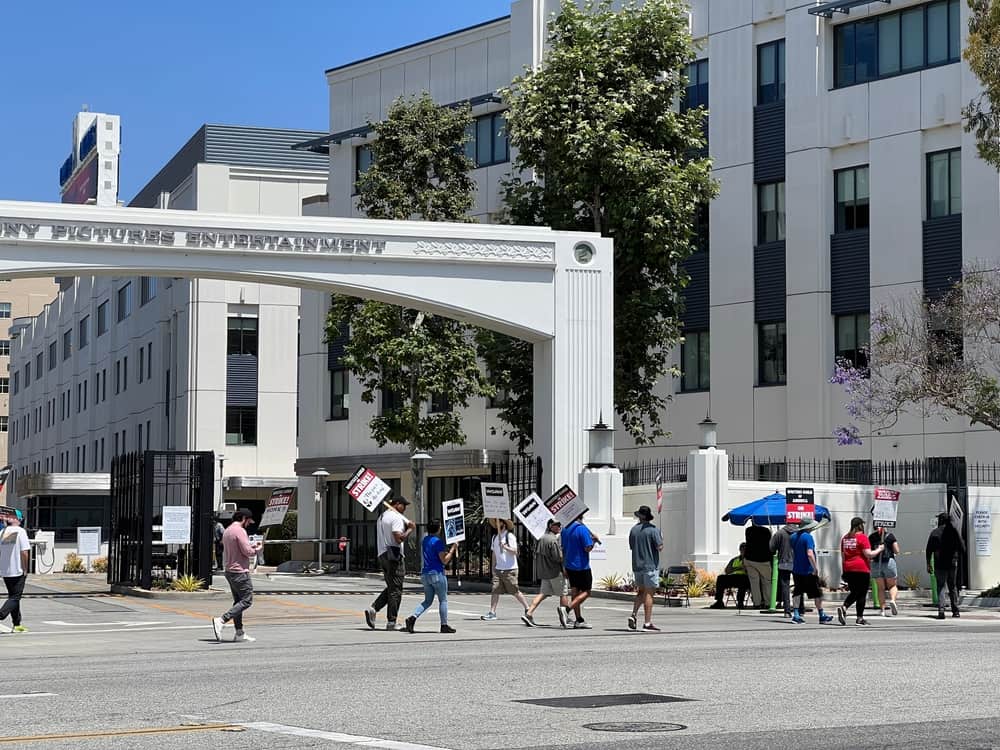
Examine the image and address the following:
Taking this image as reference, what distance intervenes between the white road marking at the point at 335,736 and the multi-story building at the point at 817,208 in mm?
29129

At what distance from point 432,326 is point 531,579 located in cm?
1056

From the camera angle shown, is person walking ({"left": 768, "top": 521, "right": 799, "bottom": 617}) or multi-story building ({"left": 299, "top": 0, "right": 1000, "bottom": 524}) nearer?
person walking ({"left": 768, "top": 521, "right": 799, "bottom": 617})

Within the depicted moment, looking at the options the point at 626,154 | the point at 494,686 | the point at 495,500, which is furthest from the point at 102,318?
the point at 494,686

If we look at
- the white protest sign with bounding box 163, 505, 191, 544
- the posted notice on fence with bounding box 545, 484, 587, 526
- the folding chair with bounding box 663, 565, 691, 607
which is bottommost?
the folding chair with bounding box 663, 565, 691, 607

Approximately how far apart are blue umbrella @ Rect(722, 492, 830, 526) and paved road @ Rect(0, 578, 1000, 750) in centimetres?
611

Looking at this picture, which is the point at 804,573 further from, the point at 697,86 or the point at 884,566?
the point at 697,86

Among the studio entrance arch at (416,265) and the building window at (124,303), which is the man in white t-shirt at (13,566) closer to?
the studio entrance arch at (416,265)

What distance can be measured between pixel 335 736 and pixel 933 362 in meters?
26.2

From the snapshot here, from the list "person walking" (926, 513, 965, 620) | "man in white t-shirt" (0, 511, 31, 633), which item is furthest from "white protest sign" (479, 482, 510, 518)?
"man in white t-shirt" (0, 511, 31, 633)

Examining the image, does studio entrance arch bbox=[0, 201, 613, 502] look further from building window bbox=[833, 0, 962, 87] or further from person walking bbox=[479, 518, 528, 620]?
building window bbox=[833, 0, 962, 87]

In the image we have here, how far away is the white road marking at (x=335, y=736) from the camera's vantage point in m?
9.84

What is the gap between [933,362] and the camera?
113 ft

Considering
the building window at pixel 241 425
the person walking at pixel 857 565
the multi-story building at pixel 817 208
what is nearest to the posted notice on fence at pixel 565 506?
the person walking at pixel 857 565

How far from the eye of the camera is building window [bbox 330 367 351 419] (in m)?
56.1
